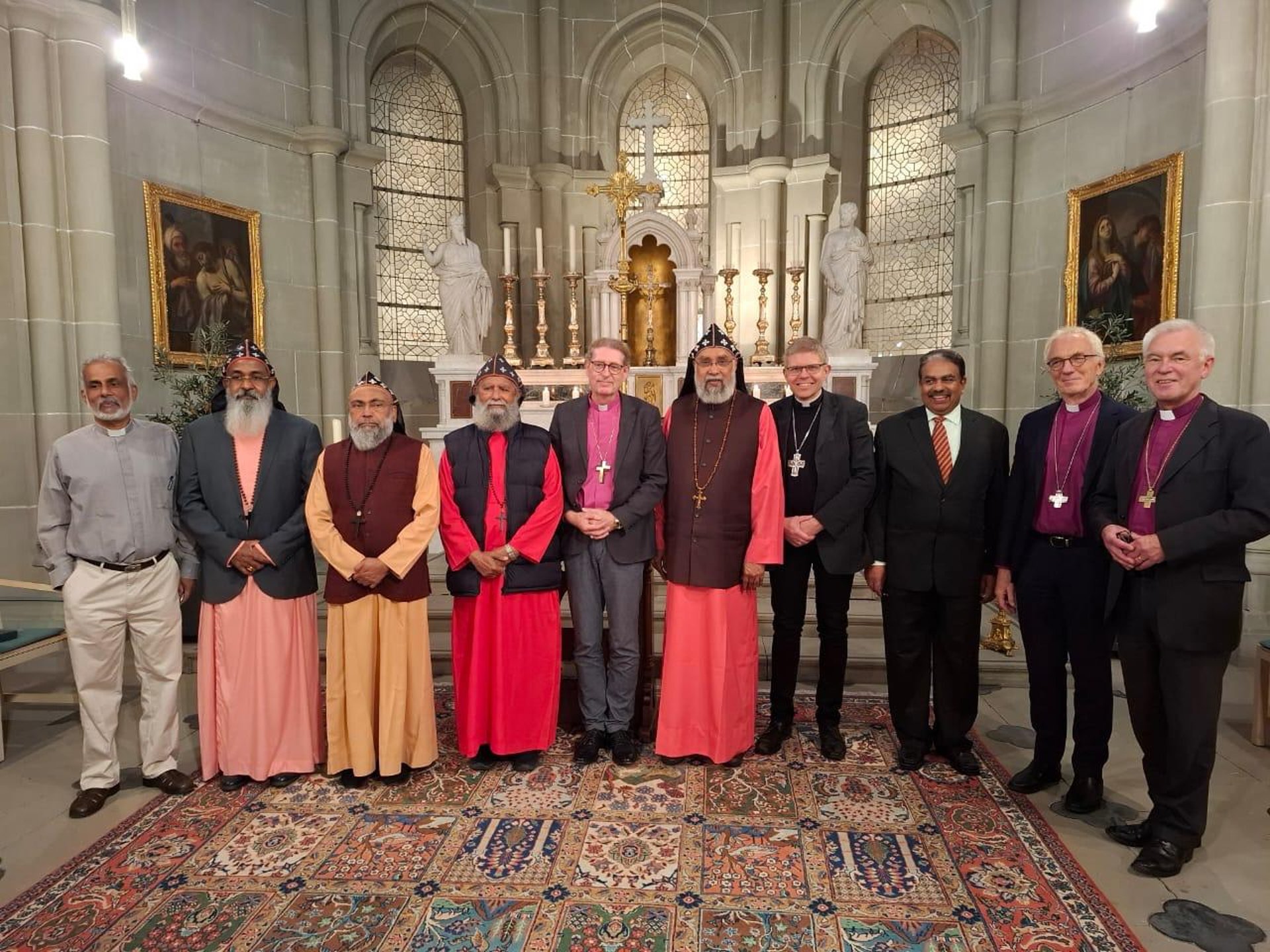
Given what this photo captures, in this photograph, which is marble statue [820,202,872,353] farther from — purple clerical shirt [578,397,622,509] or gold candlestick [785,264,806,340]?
purple clerical shirt [578,397,622,509]

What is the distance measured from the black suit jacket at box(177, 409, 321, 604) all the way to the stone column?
5.74 metres

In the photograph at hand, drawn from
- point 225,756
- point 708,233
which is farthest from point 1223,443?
point 708,233

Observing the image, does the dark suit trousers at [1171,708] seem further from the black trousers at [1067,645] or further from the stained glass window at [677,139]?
the stained glass window at [677,139]

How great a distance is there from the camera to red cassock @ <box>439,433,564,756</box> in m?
3.72

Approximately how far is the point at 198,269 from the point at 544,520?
20.5 feet

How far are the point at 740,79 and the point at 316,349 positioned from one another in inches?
254

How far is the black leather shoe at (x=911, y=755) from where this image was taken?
3.76 m

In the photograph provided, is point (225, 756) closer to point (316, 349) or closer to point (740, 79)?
point (316, 349)

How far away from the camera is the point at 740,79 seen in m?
10.5

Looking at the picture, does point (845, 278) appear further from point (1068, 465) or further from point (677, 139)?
point (1068, 465)

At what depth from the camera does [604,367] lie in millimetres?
3840

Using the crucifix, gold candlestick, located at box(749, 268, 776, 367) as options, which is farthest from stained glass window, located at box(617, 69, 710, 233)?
gold candlestick, located at box(749, 268, 776, 367)

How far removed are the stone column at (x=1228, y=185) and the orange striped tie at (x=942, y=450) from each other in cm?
301

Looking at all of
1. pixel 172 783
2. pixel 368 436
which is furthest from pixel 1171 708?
pixel 172 783
